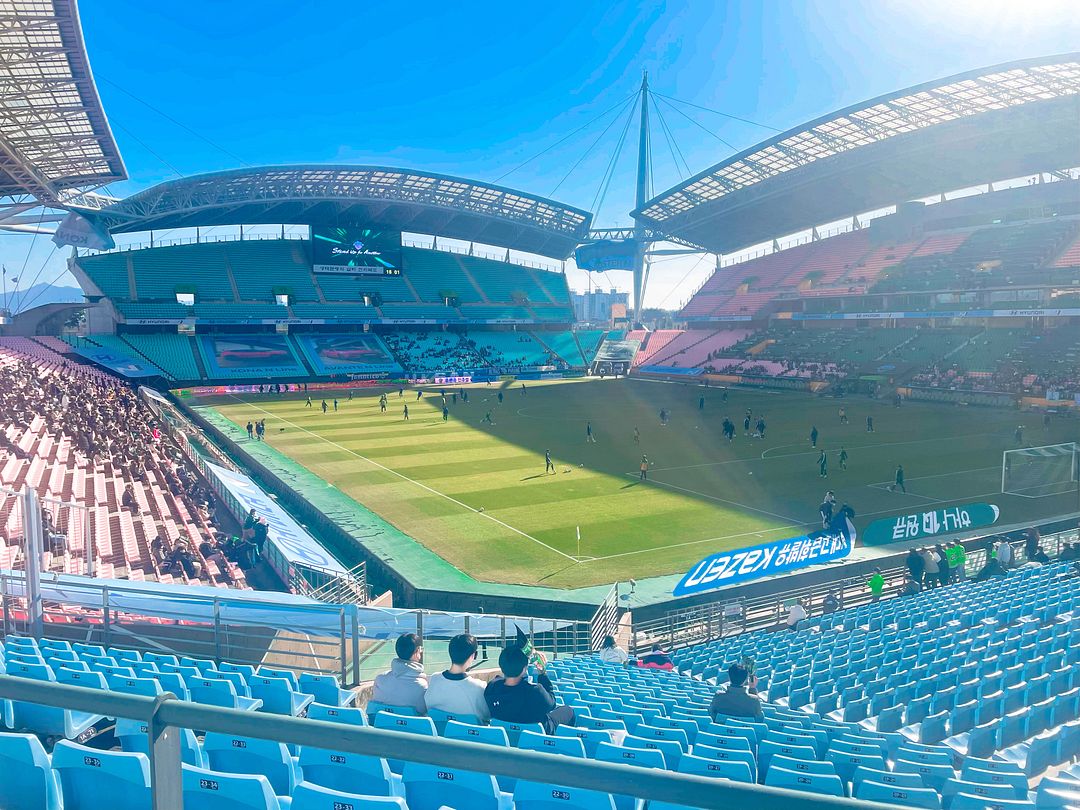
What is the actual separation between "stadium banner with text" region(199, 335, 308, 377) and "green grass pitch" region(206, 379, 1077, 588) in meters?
19.1

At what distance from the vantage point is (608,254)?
3725 inches

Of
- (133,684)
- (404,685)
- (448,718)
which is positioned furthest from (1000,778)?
(133,684)

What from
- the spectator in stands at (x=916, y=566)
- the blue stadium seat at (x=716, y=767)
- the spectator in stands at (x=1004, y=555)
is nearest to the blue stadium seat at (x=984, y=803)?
the blue stadium seat at (x=716, y=767)

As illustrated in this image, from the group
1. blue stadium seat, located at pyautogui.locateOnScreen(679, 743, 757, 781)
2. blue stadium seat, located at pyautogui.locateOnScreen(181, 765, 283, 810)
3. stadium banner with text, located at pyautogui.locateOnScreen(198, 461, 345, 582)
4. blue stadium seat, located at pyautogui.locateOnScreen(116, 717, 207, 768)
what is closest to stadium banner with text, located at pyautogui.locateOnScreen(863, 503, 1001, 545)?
stadium banner with text, located at pyautogui.locateOnScreen(198, 461, 345, 582)

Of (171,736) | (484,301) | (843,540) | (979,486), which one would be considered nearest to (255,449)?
(843,540)

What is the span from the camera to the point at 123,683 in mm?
5426

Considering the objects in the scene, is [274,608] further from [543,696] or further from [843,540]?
[843,540]

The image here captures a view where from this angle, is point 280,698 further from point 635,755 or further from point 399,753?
point 399,753

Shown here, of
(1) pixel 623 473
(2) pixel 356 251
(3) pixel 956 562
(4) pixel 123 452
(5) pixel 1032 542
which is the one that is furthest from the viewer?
(2) pixel 356 251

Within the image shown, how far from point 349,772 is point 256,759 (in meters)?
0.60

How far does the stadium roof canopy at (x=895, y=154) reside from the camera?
183 ft

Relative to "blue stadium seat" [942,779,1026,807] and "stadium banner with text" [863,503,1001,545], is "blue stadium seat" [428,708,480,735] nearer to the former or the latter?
"blue stadium seat" [942,779,1026,807]

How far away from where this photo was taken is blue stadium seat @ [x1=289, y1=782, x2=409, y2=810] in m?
2.93

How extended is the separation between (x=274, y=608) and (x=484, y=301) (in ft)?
284
